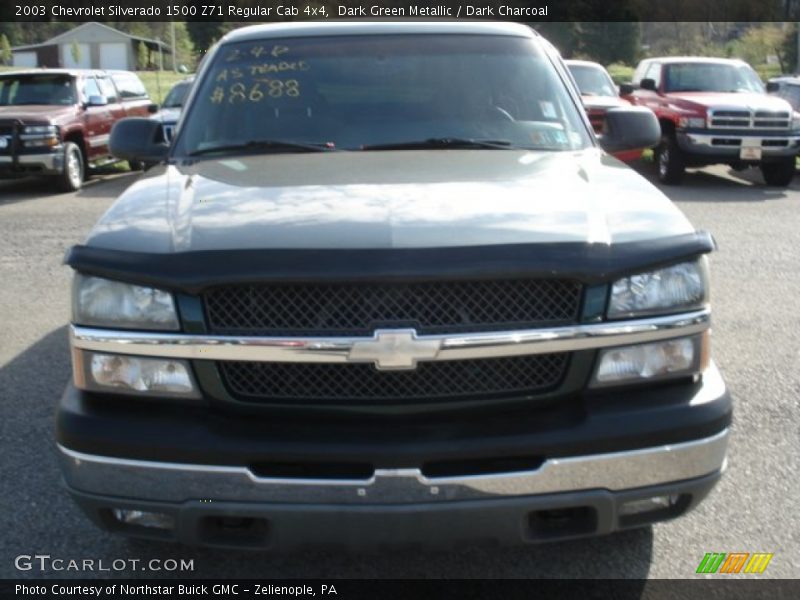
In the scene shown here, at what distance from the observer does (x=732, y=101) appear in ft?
45.5

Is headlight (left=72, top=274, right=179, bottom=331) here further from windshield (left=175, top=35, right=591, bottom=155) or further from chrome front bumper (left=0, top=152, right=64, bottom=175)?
chrome front bumper (left=0, top=152, right=64, bottom=175)

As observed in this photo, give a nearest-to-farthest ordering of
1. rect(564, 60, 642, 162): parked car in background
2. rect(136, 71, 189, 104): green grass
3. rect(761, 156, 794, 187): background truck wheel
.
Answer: rect(761, 156, 794, 187): background truck wheel
rect(564, 60, 642, 162): parked car in background
rect(136, 71, 189, 104): green grass

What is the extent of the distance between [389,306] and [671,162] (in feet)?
40.6

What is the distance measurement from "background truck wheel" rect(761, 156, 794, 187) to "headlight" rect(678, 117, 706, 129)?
123cm

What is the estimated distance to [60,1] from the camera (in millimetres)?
63438

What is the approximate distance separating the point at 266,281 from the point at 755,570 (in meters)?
1.95

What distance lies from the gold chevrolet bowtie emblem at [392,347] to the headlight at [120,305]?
21.4 inches

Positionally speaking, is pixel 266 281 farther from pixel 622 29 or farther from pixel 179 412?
pixel 622 29

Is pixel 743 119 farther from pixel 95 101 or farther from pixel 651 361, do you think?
pixel 651 361

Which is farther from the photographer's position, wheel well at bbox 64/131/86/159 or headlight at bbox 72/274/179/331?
wheel well at bbox 64/131/86/159

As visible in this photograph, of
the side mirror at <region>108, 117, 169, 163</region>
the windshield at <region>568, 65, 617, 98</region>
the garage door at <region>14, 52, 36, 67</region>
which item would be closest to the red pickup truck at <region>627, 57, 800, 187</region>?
the windshield at <region>568, 65, 617, 98</region>

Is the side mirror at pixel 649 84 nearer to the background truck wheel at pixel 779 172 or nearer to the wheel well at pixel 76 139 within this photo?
the background truck wheel at pixel 779 172

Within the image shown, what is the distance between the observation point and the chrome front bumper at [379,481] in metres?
2.54

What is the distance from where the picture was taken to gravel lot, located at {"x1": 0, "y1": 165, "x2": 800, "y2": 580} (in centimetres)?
324
